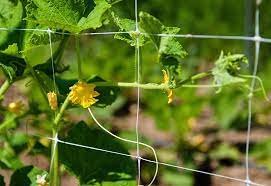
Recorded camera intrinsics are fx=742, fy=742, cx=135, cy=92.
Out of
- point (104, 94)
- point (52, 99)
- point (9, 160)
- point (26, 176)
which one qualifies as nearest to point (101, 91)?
point (104, 94)

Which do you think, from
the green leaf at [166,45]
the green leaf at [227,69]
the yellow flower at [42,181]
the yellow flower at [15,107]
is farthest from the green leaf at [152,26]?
the yellow flower at [15,107]

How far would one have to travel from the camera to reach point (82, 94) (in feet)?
4.12

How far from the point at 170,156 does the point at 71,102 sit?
52.3 inches

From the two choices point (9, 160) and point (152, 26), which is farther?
point (9, 160)

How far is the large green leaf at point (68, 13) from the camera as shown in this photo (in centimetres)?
118

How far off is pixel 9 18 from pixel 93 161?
306 mm

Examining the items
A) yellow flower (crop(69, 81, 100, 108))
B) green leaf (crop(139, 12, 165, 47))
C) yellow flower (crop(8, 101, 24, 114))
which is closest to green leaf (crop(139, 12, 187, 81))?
green leaf (crop(139, 12, 165, 47))

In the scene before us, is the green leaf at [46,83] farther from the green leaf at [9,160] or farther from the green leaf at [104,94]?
the green leaf at [9,160]

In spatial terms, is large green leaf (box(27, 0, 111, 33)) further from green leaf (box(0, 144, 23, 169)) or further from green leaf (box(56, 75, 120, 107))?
green leaf (box(0, 144, 23, 169))

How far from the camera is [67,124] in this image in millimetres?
1479

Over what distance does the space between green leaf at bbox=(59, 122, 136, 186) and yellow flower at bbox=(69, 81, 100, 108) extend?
13cm

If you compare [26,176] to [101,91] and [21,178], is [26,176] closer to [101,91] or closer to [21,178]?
[21,178]

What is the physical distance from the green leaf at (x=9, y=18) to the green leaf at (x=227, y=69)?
0.39m

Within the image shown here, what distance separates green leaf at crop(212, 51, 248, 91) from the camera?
1158 millimetres
